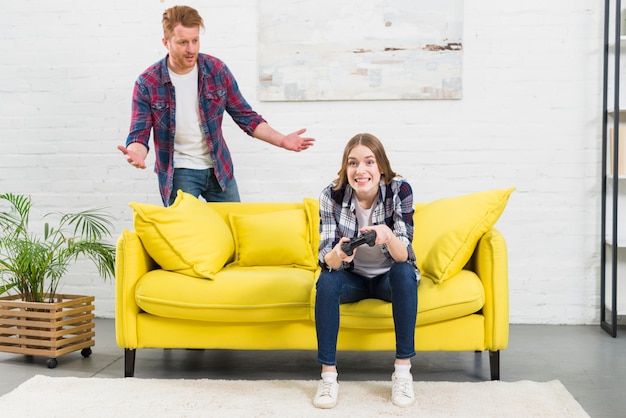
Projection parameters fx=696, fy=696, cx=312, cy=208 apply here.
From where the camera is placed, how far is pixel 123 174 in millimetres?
4148

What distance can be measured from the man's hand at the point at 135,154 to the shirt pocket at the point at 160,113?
5.5 inches

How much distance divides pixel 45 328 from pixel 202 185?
98cm

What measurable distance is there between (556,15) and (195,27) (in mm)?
2014

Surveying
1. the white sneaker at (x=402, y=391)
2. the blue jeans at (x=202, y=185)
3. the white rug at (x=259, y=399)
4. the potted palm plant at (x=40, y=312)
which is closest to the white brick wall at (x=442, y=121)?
the blue jeans at (x=202, y=185)

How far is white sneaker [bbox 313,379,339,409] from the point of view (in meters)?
2.39

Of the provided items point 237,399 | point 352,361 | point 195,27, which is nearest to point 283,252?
point 352,361

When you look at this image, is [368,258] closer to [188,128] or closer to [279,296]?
[279,296]

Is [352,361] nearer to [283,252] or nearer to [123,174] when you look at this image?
[283,252]

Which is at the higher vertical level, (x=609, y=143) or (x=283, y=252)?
(x=609, y=143)

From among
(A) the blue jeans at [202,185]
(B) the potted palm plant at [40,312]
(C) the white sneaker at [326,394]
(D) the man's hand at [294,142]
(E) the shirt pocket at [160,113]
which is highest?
(E) the shirt pocket at [160,113]

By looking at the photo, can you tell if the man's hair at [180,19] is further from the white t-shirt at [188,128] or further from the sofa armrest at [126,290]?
the sofa armrest at [126,290]

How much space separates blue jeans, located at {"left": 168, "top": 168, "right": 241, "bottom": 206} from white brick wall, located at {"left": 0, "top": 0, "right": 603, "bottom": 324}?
0.54 meters

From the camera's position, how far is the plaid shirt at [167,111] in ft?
11.0

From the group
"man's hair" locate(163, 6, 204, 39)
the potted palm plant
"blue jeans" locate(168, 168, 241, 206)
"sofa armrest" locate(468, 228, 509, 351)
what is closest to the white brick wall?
"blue jeans" locate(168, 168, 241, 206)
